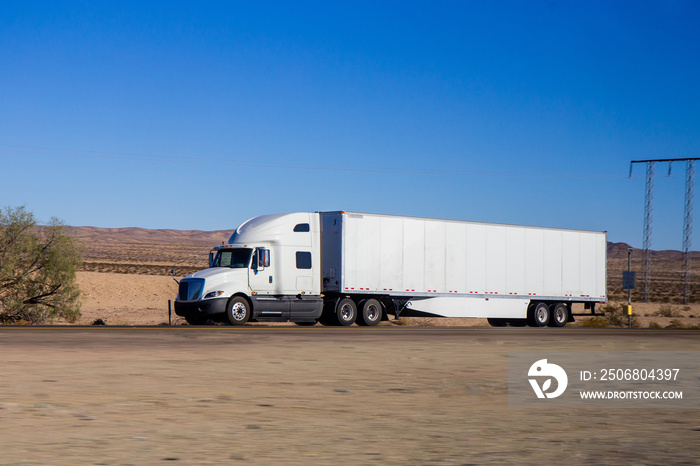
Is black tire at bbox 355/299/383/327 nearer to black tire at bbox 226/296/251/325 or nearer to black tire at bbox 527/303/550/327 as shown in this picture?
black tire at bbox 226/296/251/325

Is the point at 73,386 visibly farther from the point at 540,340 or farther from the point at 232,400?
the point at 540,340

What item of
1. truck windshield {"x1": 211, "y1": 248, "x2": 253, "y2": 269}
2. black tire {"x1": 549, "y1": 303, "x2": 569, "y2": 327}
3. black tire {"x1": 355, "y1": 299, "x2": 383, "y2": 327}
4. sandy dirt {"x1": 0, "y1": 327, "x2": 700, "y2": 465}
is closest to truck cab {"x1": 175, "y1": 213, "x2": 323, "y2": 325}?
truck windshield {"x1": 211, "y1": 248, "x2": 253, "y2": 269}

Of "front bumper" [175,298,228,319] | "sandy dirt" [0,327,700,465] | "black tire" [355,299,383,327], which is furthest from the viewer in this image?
"black tire" [355,299,383,327]

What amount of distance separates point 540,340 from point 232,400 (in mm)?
14302

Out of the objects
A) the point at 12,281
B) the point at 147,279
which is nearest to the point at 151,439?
the point at 12,281

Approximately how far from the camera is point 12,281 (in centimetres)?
3641

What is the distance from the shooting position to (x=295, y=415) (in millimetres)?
9445

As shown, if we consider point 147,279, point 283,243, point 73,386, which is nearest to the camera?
point 73,386

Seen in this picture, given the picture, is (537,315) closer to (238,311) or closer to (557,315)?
(557,315)

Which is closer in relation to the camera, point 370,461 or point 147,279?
point 370,461

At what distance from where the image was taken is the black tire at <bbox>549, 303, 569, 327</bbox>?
35938mm

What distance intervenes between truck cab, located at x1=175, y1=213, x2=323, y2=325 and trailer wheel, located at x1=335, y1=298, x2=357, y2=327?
2.20 ft

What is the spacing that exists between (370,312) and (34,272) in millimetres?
15762

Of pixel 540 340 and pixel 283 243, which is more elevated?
pixel 283 243
